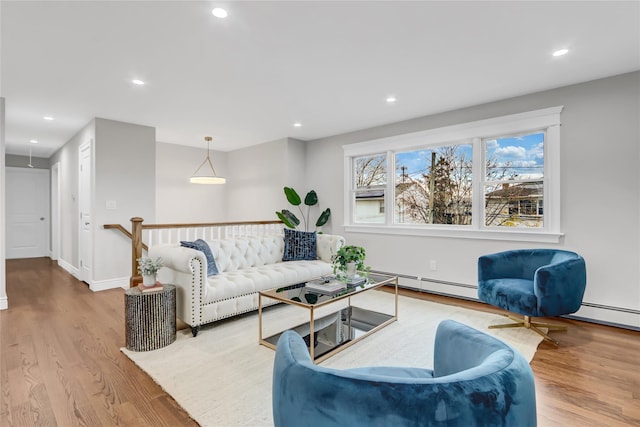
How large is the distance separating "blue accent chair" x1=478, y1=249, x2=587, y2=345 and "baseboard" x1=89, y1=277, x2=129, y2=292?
15.8 feet

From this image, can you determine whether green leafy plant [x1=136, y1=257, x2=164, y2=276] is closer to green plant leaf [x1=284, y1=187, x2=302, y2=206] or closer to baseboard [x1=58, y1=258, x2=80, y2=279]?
green plant leaf [x1=284, y1=187, x2=302, y2=206]

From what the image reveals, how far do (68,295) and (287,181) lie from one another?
358 cm

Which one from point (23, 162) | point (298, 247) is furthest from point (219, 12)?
point (23, 162)

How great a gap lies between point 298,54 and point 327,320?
8.03ft

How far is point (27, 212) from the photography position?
24.9 ft

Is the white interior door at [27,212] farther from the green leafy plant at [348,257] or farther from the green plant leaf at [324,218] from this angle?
the green leafy plant at [348,257]

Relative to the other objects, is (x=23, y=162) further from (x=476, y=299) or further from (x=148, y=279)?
(x=476, y=299)

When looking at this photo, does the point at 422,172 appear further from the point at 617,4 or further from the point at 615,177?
the point at 617,4

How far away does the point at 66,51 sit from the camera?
105 inches

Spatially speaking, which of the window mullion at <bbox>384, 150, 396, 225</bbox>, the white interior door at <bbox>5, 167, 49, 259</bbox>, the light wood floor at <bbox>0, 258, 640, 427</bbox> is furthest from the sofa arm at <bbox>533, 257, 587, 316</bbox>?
the white interior door at <bbox>5, 167, 49, 259</bbox>

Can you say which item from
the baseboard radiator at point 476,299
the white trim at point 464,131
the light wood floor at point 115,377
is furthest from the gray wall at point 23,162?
the baseboard radiator at point 476,299

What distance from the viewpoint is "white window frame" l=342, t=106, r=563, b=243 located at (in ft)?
11.4

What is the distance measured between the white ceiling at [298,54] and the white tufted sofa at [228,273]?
174cm

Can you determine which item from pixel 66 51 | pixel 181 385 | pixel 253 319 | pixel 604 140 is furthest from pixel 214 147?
pixel 604 140
